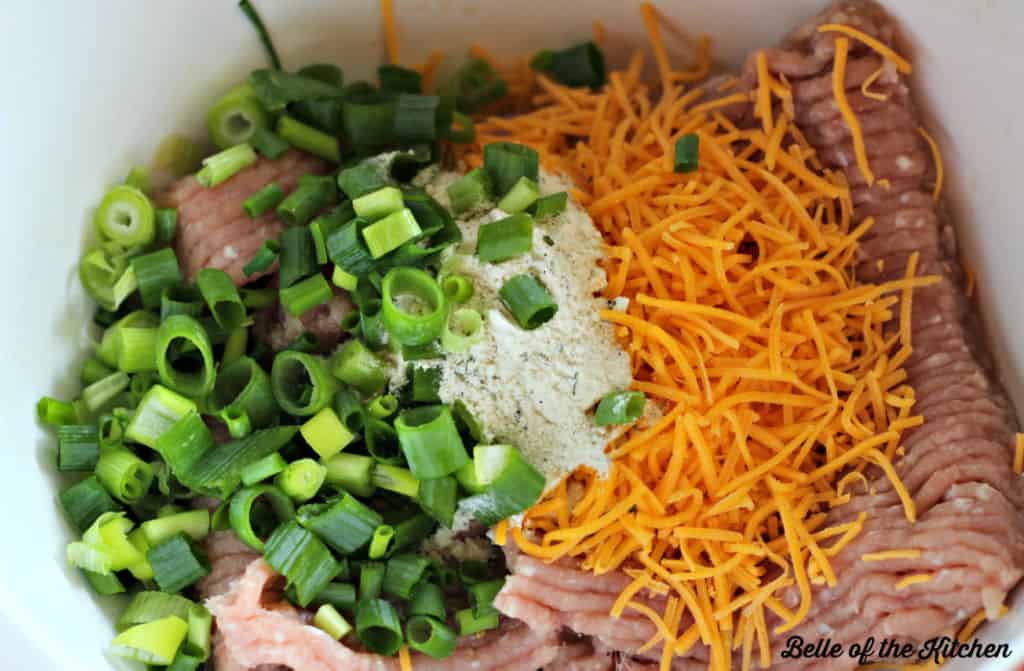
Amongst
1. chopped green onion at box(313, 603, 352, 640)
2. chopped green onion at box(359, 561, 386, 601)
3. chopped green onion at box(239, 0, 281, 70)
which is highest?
chopped green onion at box(239, 0, 281, 70)

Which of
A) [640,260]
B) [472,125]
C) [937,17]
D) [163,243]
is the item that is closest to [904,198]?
[937,17]

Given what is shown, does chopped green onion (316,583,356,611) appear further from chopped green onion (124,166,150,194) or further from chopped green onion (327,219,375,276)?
chopped green onion (124,166,150,194)

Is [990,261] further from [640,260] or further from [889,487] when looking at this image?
[640,260]

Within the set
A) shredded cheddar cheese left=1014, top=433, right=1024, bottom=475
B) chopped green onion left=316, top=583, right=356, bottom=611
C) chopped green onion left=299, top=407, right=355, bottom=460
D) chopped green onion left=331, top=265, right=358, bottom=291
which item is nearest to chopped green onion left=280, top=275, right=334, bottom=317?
chopped green onion left=331, top=265, right=358, bottom=291

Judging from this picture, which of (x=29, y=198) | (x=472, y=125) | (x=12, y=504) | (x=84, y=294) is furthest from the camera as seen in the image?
(x=472, y=125)

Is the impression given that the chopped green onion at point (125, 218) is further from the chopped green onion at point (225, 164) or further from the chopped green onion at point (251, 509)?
the chopped green onion at point (251, 509)

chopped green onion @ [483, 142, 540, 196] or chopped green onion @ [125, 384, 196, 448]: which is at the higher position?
chopped green onion @ [483, 142, 540, 196]

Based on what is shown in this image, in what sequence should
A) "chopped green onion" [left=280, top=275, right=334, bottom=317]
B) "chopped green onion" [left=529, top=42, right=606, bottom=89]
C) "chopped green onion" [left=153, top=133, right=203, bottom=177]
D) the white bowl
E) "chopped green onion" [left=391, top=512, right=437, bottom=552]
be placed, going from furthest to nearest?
"chopped green onion" [left=529, top=42, right=606, bottom=89]
"chopped green onion" [left=153, top=133, right=203, bottom=177]
"chopped green onion" [left=280, top=275, right=334, bottom=317]
"chopped green onion" [left=391, top=512, right=437, bottom=552]
the white bowl
